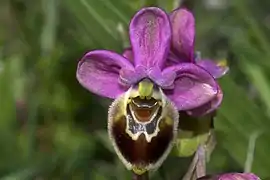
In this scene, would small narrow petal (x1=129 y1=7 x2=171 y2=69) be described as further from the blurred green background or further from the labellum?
the blurred green background

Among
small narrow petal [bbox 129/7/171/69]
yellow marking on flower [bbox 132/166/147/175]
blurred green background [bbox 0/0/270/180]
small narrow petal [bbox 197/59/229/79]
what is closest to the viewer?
yellow marking on flower [bbox 132/166/147/175]

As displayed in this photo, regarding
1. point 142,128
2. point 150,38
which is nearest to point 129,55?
point 150,38

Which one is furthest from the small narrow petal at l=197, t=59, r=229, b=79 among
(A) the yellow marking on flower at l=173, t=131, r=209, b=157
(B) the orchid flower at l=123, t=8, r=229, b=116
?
(A) the yellow marking on flower at l=173, t=131, r=209, b=157

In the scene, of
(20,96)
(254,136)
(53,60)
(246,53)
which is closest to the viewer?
(254,136)

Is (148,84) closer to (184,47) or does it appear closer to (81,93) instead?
(184,47)

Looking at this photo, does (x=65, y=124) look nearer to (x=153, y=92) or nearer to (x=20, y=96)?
(x=20, y=96)

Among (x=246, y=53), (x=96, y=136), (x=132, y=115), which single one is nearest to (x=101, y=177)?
(x=96, y=136)

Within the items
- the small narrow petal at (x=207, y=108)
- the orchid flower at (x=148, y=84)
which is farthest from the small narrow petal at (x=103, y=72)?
the small narrow petal at (x=207, y=108)
